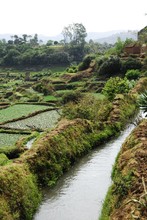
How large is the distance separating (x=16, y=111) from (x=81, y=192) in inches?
885

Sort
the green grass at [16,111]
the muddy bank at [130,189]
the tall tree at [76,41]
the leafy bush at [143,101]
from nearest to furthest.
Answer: the muddy bank at [130,189] → the leafy bush at [143,101] → the green grass at [16,111] → the tall tree at [76,41]

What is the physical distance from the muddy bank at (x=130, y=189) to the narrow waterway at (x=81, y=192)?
785mm

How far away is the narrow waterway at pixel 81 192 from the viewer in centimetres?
1530

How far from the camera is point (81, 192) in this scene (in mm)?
17281

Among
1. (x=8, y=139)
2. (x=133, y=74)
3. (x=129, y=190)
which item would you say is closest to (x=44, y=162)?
(x=129, y=190)

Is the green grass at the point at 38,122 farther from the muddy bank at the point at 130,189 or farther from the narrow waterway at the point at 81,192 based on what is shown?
the muddy bank at the point at 130,189

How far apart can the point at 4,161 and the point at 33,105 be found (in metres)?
24.1

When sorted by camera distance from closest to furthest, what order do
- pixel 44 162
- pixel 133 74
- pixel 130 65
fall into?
pixel 44 162 < pixel 133 74 < pixel 130 65

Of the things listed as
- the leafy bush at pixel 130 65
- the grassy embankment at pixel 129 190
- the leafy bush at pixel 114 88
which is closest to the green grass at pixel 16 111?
the leafy bush at pixel 114 88

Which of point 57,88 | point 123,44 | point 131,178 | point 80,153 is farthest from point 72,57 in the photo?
point 131,178

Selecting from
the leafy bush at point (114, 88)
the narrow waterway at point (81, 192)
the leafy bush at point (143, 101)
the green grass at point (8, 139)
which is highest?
the leafy bush at point (143, 101)

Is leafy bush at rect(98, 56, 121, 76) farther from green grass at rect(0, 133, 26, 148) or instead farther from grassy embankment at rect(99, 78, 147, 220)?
grassy embankment at rect(99, 78, 147, 220)

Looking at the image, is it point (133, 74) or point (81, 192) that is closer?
point (81, 192)

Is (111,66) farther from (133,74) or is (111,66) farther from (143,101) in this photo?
(143,101)
